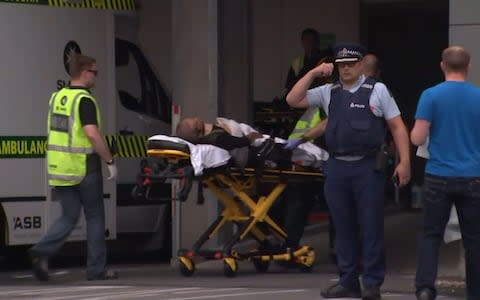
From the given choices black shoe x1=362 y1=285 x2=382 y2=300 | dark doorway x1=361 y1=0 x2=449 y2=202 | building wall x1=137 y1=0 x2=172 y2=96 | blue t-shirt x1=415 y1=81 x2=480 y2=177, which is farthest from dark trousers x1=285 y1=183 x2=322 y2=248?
dark doorway x1=361 y1=0 x2=449 y2=202

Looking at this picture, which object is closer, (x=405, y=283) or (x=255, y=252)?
(x=405, y=283)

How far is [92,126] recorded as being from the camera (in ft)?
36.7

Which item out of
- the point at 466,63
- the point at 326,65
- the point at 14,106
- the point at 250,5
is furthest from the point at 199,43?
the point at 466,63

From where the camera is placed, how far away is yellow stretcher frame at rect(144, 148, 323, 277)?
11.2m

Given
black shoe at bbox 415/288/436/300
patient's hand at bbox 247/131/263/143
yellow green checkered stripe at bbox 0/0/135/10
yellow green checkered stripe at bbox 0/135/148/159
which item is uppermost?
yellow green checkered stripe at bbox 0/0/135/10

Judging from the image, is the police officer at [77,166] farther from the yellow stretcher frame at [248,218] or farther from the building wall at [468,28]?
the building wall at [468,28]

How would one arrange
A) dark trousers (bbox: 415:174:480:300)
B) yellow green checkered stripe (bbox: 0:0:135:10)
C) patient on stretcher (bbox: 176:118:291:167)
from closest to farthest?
dark trousers (bbox: 415:174:480:300), patient on stretcher (bbox: 176:118:291:167), yellow green checkered stripe (bbox: 0:0:135:10)

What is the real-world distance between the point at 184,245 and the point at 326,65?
12.4 ft

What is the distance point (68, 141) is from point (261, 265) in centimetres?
198

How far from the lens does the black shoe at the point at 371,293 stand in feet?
29.8

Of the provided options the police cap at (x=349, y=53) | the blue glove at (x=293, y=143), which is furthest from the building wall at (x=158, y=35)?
the police cap at (x=349, y=53)

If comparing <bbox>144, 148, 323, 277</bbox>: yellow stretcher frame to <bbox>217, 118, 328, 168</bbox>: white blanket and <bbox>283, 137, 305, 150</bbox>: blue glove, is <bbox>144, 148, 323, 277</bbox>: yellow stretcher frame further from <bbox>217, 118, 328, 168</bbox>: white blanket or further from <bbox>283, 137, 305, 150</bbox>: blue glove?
<bbox>283, 137, 305, 150</bbox>: blue glove

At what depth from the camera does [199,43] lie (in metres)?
12.8

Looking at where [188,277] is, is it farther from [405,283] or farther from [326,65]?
[326,65]
